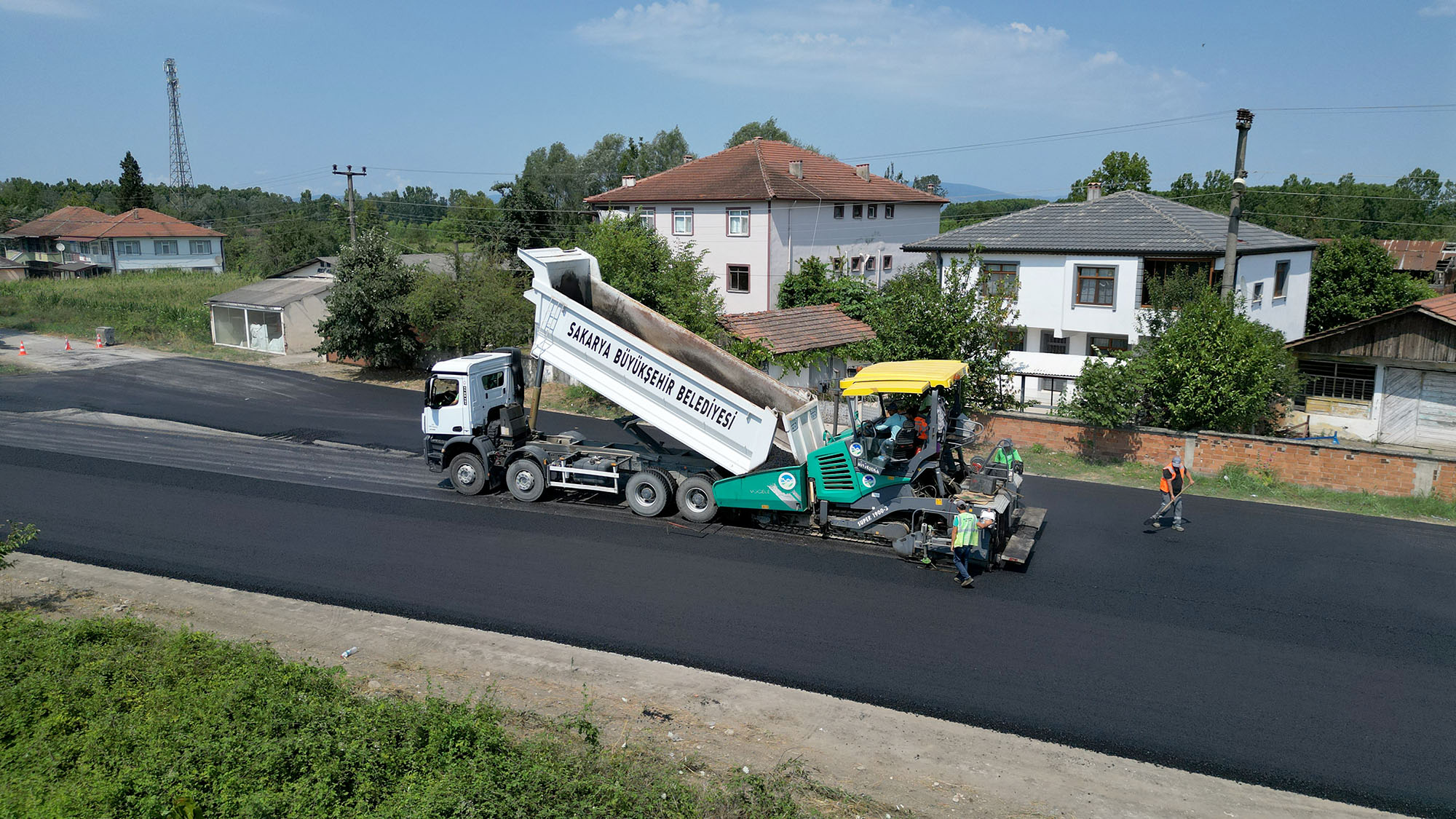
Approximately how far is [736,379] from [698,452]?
1336 millimetres

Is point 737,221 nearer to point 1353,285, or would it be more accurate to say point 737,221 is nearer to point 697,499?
point 697,499

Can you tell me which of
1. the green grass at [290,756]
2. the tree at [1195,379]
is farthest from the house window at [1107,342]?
the green grass at [290,756]

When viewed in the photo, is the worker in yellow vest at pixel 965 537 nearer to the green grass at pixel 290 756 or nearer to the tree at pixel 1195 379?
the green grass at pixel 290 756

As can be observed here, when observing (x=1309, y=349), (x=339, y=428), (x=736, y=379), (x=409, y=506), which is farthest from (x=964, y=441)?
(x=1309, y=349)

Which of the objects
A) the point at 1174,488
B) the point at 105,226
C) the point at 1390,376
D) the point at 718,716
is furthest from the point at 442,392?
the point at 105,226

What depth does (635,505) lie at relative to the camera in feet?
48.1

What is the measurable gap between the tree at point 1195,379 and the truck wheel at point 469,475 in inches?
486

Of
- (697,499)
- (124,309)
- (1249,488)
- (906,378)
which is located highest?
(124,309)

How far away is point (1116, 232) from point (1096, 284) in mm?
1782

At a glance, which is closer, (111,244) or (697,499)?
(697,499)

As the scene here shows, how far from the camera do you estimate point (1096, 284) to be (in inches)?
1105

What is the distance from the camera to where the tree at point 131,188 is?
8181cm

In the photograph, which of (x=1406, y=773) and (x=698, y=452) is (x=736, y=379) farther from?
(x=1406, y=773)

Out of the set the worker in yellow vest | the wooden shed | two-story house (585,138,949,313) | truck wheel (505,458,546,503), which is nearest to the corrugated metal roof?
two-story house (585,138,949,313)
